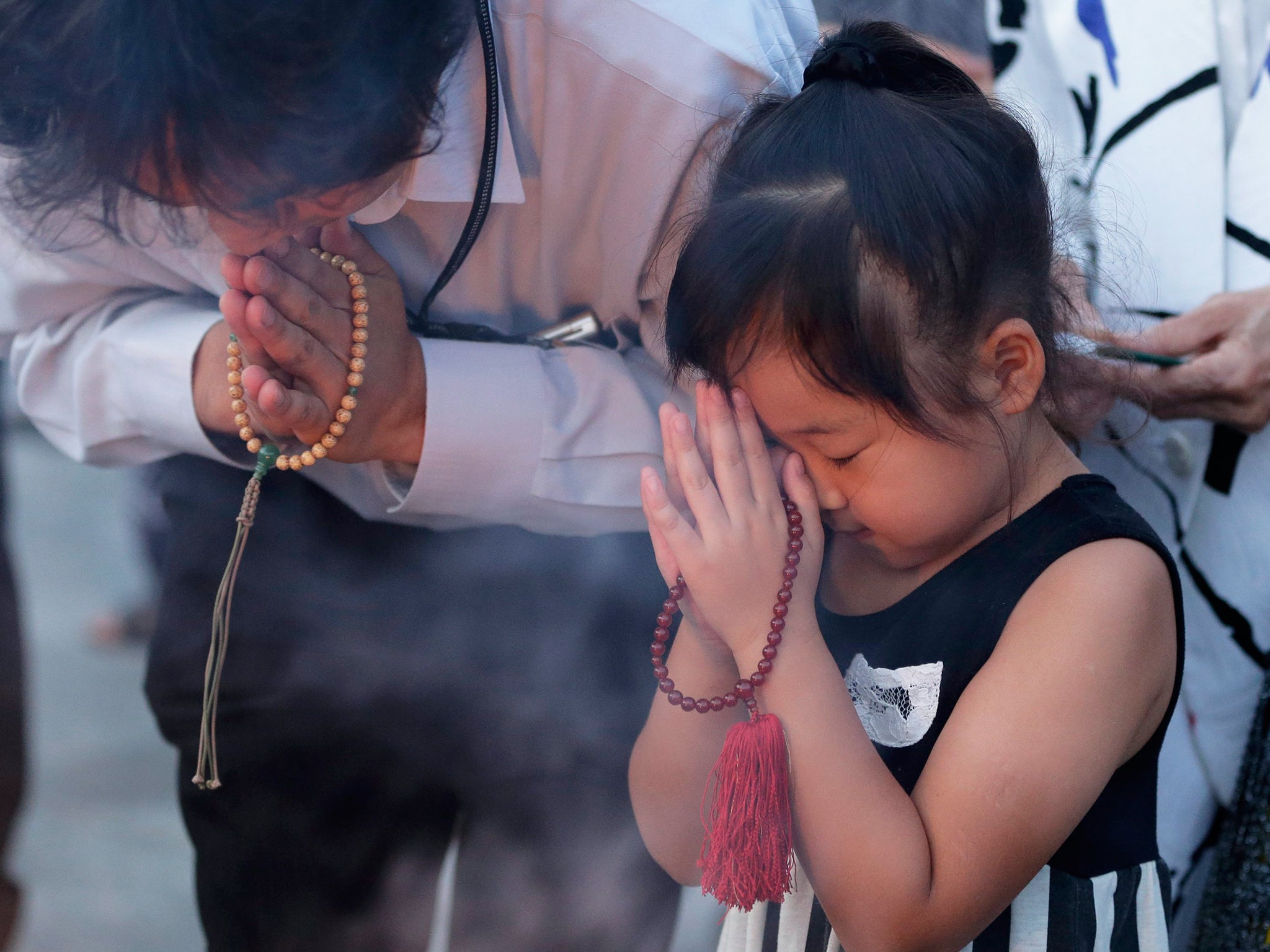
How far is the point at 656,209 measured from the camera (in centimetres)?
121

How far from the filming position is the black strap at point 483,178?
109 centimetres

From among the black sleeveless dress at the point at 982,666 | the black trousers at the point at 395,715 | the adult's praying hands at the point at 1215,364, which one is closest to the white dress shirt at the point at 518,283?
the black trousers at the point at 395,715

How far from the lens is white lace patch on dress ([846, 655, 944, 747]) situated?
3.55 ft

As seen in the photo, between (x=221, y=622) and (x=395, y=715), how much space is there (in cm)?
31

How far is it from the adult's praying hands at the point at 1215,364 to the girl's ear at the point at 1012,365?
299 mm

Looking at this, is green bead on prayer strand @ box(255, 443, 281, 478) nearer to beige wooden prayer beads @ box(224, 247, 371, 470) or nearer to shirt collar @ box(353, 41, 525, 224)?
beige wooden prayer beads @ box(224, 247, 371, 470)

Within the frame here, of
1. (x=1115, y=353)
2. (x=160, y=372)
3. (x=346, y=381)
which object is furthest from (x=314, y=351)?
(x=1115, y=353)

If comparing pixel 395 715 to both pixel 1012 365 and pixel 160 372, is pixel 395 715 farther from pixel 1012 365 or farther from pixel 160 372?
pixel 1012 365

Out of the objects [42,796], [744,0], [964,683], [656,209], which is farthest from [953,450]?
[42,796]

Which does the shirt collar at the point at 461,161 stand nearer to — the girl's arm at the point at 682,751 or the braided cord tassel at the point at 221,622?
the braided cord tassel at the point at 221,622

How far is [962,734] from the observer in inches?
38.4

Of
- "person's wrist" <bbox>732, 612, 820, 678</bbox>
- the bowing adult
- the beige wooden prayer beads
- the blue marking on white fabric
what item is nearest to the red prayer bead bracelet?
"person's wrist" <bbox>732, 612, 820, 678</bbox>

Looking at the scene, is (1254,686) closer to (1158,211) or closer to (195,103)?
(1158,211)

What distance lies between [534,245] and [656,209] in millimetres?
172
